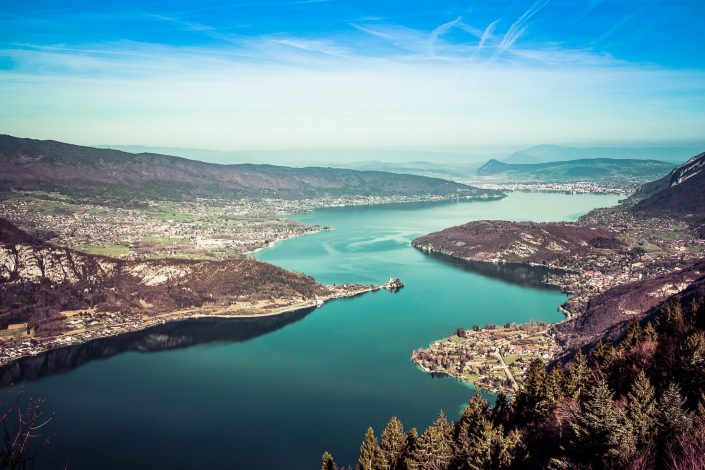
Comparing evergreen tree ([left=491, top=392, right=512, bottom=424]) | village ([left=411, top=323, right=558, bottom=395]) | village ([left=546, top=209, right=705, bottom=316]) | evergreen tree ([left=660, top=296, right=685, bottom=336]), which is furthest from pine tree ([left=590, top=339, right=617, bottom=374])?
village ([left=546, top=209, right=705, bottom=316])

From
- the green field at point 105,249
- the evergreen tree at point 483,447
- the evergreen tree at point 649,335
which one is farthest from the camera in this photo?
the green field at point 105,249

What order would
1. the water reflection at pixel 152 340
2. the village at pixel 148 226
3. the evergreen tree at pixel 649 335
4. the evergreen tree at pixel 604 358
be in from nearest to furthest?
the evergreen tree at pixel 604 358, the evergreen tree at pixel 649 335, the water reflection at pixel 152 340, the village at pixel 148 226

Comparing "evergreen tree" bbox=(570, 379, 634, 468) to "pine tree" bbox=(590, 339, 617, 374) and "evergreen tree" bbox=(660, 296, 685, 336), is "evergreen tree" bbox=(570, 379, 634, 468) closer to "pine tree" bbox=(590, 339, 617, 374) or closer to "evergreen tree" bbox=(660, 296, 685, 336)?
"pine tree" bbox=(590, 339, 617, 374)

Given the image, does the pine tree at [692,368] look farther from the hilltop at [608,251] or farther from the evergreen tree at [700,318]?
the hilltop at [608,251]

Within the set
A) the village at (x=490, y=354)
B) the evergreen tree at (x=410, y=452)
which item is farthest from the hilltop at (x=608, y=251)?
the evergreen tree at (x=410, y=452)

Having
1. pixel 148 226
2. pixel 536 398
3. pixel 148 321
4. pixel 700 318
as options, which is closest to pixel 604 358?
pixel 700 318

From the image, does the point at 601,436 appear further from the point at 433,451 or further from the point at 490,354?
the point at 490,354

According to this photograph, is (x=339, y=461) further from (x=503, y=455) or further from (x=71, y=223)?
(x=71, y=223)
